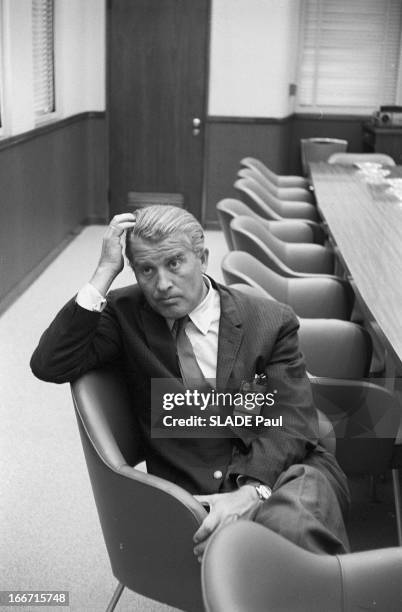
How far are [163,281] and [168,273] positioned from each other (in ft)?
0.09

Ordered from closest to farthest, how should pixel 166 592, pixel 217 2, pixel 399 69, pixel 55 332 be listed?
pixel 166 592
pixel 55 332
pixel 217 2
pixel 399 69

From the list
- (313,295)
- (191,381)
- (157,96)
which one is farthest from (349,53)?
(191,381)

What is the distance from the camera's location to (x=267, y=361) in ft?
6.23

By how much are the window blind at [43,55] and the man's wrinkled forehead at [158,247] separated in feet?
14.7

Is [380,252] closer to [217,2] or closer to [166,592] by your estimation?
[166,592]

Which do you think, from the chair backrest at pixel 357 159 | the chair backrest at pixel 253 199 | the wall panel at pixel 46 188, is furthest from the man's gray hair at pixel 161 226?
the chair backrest at pixel 357 159

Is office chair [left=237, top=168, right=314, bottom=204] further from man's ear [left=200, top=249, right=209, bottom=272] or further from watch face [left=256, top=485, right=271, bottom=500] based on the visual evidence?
watch face [left=256, top=485, right=271, bottom=500]

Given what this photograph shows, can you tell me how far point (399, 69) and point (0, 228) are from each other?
5.01 meters

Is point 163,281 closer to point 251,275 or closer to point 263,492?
point 263,492

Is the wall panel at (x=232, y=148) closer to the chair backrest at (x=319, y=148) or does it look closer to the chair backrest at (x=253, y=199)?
the chair backrest at (x=319, y=148)

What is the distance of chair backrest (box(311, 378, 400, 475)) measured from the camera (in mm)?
2330

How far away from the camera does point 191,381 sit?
188 centimetres

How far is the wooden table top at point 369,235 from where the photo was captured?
2.67 m

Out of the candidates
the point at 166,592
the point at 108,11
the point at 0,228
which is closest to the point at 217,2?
the point at 108,11
